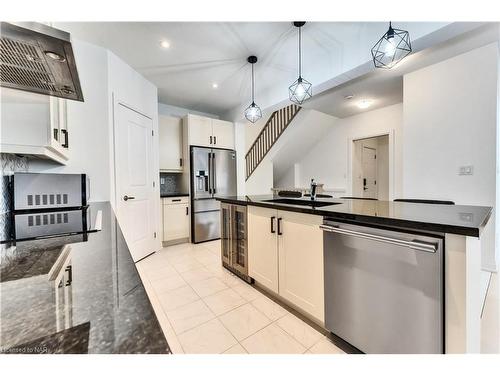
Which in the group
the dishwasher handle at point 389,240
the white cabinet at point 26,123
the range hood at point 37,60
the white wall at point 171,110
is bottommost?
the dishwasher handle at point 389,240

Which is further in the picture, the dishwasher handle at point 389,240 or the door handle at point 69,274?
the dishwasher handle at point 389,240

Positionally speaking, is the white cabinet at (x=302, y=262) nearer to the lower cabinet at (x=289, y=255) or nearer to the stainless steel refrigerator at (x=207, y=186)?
the lower cabinet at (x=289, y=255)

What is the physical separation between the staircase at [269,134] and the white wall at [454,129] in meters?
2.25

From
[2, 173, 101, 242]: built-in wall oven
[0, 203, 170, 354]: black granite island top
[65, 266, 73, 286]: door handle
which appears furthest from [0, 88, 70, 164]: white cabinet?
[65, 266, 73, 286]: door handle

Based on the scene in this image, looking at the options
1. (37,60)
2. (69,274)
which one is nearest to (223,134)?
(37,60)

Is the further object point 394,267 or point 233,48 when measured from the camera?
point 233,48

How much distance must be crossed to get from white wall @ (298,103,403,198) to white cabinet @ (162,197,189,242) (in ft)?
11.3

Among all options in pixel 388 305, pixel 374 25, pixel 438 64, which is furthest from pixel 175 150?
pixel 438 64

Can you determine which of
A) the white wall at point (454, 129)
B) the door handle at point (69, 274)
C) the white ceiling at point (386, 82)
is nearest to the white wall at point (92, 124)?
the door handle at point (69, 274)

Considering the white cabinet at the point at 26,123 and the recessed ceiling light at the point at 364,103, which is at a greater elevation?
the recessed ceiling light at the point at 364,103

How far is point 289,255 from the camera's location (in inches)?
68.1

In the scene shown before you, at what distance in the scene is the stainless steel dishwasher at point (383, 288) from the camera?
3.20 ft

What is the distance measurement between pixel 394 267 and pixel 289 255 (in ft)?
2.54

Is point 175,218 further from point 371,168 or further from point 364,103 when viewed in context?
point 371,168
